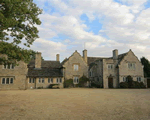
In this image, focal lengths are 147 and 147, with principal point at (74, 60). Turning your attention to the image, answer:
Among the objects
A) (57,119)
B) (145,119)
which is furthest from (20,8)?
(145,119)

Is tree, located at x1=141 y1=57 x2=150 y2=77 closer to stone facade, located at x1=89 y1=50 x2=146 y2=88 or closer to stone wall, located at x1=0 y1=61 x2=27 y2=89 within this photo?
stone facade, located at x1=89 y1=50 x2=146 y2=88

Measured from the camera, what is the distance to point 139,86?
1437 inches

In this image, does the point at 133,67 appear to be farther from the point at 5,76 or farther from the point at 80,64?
the point at 5,76

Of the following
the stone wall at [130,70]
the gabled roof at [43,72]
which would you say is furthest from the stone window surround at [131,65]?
the gabled roof at [43,72]

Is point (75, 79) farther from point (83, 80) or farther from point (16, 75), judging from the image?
point (16, 75)

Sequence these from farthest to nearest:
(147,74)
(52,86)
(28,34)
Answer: (147,74), (52,86), (28,34)

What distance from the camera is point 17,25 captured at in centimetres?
1434

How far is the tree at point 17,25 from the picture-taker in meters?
12.2

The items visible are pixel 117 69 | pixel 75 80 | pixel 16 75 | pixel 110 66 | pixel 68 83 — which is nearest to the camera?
pixel 16 75

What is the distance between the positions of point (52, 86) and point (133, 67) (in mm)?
21685

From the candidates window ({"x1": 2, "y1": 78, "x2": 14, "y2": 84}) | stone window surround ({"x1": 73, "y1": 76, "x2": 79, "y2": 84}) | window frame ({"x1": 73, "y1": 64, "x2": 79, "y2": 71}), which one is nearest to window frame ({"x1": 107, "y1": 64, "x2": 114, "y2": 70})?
window frame ({"x1": 73, "y1": 64, "x2": 79, "y2": 71})

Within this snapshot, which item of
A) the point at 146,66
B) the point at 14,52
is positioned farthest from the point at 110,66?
the point at 14,52

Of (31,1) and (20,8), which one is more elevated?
(31,1)

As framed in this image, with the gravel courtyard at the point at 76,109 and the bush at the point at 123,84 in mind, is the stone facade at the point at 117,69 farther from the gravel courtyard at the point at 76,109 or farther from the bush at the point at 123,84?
the gravel courtyard at the point at 76,109
